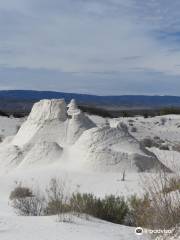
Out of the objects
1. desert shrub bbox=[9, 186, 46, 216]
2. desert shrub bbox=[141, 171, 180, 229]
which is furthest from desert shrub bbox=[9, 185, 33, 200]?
desert shrub bbox=[141, 171, 180, 229]

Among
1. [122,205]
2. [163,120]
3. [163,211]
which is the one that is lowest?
[122,205]

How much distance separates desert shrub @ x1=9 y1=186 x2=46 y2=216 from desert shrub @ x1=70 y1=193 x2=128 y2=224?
0.87m

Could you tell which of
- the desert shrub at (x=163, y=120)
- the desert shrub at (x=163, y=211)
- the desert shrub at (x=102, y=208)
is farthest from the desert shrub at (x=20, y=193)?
the desert shrub at (x=163, y=120)

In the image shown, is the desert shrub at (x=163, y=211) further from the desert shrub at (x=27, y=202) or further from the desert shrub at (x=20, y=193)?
the desert shrub at (x=20, y=193)

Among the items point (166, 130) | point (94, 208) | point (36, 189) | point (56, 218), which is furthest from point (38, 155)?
point (166, 130)

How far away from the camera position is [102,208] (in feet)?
33.1

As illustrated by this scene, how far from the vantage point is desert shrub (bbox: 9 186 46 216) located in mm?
10874

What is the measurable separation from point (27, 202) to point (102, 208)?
78.4 inches

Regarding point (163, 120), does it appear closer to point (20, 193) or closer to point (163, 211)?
point (20, 193)

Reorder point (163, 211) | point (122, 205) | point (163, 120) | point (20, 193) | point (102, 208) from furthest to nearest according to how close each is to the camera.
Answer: point (163, 120)
point (20, 193)
point (122, 205)
point (102, 208)
point (163, 211)

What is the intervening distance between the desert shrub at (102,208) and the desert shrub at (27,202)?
87 centimetres

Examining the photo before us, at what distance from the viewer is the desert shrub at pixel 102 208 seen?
32.6ft

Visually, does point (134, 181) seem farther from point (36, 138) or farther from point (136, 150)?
point (36, 138)

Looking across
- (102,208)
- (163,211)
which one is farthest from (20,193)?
(163,211)
